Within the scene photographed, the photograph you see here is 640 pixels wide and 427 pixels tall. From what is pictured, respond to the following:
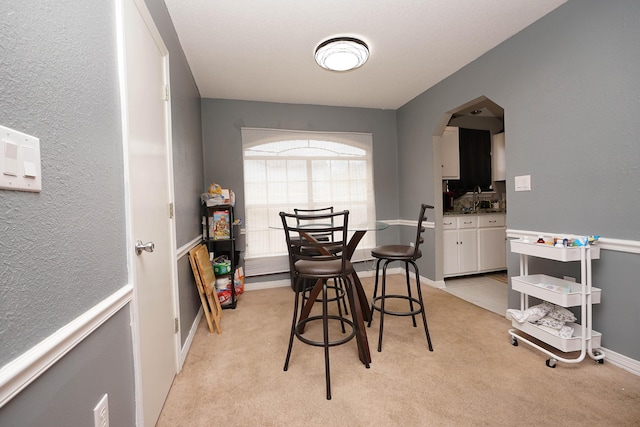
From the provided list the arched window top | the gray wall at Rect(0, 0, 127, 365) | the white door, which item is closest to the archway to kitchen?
the arched window top

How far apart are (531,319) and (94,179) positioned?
2.72m

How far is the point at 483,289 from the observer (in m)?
3.43

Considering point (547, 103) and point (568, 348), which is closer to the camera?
point (568, 348)

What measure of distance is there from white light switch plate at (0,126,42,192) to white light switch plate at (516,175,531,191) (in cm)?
298

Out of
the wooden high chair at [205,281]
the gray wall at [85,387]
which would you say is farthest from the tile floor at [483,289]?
the gray wall at [85,387]

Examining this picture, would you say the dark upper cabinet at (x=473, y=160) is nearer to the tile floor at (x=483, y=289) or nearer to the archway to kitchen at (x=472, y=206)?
the archway to kitchen at (x=472, y=206)

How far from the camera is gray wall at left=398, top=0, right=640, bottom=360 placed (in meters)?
1.72

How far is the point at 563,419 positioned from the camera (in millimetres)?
1383

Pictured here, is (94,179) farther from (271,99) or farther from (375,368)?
(271,99)

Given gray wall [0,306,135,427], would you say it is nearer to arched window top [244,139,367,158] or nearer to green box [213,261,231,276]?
green box [213,261,231,276]

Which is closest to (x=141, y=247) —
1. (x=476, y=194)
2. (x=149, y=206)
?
(x=149, y=206)

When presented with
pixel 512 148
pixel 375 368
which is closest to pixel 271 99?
pixel 512 148

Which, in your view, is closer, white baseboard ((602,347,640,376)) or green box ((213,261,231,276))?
white baseboard ((602,347,640,376))

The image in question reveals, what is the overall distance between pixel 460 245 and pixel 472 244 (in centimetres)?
21
